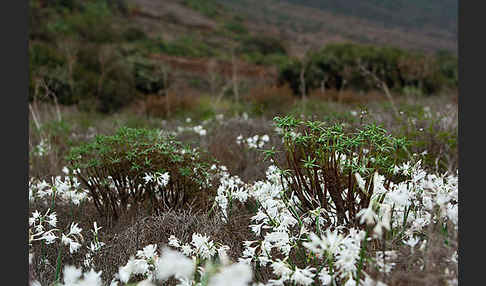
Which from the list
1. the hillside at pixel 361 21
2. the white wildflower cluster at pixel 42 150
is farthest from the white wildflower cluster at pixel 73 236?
the hillside at pixel 361 21

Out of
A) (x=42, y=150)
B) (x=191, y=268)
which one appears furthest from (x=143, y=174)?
(x=42, y=150)

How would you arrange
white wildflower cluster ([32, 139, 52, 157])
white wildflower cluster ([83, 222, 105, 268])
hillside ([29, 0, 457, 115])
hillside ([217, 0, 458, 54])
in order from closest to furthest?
1. white wildflower cluster ([83, 222, 105, 268])
2. white wildflower cluster ([32, 139, 52, 157])
3. hillside ([29, 0, 457, 115])
4. hillside ([217, 0, 458, 54])

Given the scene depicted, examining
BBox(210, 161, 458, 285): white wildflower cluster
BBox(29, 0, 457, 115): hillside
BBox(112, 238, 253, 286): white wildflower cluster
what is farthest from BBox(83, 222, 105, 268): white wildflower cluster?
BBox(29, 0, 457, 115): hillside

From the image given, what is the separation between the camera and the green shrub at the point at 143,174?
3.03m

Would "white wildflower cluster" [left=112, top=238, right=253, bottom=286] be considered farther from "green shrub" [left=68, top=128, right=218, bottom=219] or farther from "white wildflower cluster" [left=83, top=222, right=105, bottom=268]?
"green shrub" [left=68, top=128, right=218, bottom=219]

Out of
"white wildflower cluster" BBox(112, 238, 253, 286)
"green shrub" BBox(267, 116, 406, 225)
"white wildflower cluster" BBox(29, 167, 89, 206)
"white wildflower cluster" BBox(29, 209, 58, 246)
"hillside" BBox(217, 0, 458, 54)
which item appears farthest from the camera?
"hillside" BBox(217, 0, 458, 54)

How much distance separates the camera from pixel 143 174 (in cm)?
309

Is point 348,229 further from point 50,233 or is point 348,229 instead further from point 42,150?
point 42,150

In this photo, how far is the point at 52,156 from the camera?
4.46m

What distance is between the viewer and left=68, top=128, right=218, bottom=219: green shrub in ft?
9.94

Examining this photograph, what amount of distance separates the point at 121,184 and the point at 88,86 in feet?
31.8

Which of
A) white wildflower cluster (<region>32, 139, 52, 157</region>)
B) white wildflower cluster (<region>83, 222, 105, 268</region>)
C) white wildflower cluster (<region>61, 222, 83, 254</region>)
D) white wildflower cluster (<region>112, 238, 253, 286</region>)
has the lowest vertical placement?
white wildflower cluster (<region>32, 139, 52, 157</region>)

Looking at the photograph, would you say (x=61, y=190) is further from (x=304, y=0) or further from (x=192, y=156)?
(x=304, y=0)

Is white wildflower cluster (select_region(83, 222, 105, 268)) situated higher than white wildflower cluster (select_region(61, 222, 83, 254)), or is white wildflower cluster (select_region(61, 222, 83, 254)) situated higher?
white wildflower cluster (select_region(61, 222, 83, 254))
